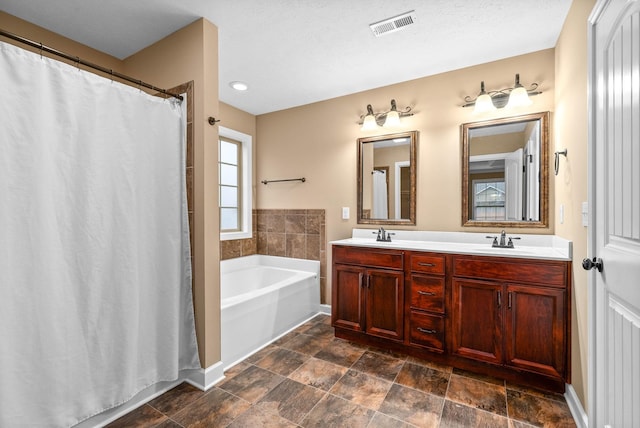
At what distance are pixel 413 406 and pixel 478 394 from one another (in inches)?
18.3

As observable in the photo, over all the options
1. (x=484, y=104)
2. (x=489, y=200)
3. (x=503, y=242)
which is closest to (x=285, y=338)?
(x=503, y=242)

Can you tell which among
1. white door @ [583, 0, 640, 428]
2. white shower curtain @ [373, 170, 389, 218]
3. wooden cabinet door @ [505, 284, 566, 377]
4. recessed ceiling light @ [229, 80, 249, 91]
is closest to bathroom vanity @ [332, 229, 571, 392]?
wooden cabinet door @ [505, 284, 566, 377]

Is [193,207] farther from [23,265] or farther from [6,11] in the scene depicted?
[6,11]

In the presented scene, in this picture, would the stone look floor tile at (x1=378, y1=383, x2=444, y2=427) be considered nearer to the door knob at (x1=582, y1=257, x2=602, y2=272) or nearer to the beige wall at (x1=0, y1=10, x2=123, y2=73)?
the door knob at (x1=582, y1=257, x2=602, y2=272)

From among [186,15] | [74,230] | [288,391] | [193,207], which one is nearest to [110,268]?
[74,230]

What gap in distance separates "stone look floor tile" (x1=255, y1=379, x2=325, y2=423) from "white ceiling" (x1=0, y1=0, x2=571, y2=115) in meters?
2.44

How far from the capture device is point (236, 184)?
3.80m

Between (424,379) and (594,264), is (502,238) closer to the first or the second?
(594,264)

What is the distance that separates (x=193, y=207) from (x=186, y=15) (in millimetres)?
1255

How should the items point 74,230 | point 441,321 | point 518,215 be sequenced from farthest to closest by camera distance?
1. point 518,215
2. point 441,321
3. point 74,230

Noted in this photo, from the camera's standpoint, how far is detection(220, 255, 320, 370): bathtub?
7.58 feet

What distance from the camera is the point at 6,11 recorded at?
188cm

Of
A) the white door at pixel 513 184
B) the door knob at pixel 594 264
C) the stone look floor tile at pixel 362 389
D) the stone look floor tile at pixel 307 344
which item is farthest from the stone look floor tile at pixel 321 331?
the door knob at pixel 594 264

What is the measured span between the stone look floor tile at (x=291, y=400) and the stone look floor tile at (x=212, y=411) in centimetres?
13
